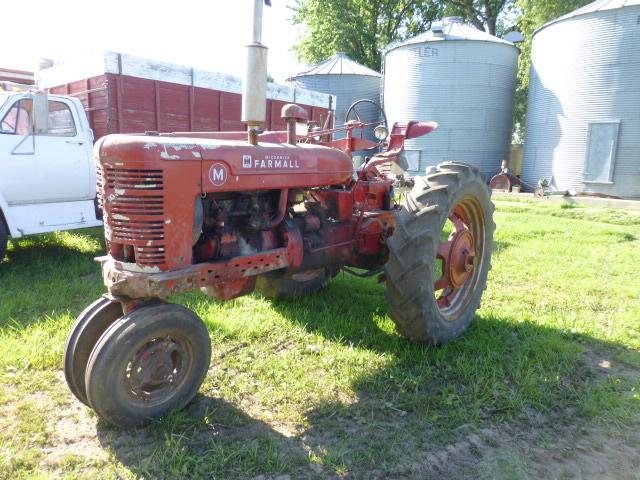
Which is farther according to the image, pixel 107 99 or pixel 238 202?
pixel 107 99

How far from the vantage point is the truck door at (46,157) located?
5.55 metres

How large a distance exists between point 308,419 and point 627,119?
1387cm

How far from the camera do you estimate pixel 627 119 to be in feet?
43.4

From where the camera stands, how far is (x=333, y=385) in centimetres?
301

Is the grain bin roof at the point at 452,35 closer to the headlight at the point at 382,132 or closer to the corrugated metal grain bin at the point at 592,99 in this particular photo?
the corrugated metal grain bin at the point at 592,99

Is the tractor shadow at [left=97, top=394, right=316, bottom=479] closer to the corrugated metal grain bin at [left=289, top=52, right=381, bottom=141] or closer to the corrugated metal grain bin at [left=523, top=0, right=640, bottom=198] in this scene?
the corrugated metal grain bin at [left=523, top=0, right=640, bottom=198]

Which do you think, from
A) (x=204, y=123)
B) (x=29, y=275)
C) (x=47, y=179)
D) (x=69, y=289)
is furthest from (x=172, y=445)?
(x=204, y=123)

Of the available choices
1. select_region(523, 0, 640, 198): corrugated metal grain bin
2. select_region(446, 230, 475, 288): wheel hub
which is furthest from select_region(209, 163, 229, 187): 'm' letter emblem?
select_region(523, 0, 640, 198): corrugated metal grain bin

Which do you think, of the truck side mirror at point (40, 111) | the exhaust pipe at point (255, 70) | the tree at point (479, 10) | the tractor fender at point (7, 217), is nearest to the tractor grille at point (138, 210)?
the exhaust pipe at point (255, 70)

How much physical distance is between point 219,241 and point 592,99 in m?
14.0

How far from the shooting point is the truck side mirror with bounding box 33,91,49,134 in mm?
5484

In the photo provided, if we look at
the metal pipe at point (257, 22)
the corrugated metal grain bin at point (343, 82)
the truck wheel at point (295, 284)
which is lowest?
the truck wheel at point (295, 284)

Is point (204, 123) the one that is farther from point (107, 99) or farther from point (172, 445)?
point (172, 445)

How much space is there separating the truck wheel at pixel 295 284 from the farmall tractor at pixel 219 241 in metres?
0.63
